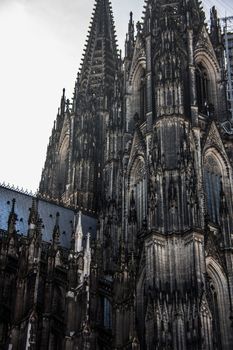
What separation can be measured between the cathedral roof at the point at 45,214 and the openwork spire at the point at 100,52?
11878 mm

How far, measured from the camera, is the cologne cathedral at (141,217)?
2617 centimetres

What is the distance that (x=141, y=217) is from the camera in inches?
1299

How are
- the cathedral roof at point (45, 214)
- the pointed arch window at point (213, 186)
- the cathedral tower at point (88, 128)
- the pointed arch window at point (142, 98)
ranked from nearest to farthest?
the pointed arch window at point (213, 186)
the pointed arch window at point (142, 98)
the cathedral roof at point (45, 214)
the cathedral tower at point (88, 128)

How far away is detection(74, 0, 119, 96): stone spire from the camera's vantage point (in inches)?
1964

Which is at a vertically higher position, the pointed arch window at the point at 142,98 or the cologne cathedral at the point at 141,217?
the pointed arch window at the point at 142,98

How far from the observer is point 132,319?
24.7 metres

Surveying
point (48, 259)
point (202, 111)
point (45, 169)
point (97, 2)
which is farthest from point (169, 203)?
point (97, 2)

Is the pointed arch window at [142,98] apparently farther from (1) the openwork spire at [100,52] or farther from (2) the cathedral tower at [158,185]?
(1) the openwork spire at [100,52]

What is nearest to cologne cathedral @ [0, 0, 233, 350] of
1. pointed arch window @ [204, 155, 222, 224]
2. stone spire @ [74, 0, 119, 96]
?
pointed arch window @ [204, 155, 222, 224]

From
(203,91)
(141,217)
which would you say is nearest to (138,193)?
(141,217)

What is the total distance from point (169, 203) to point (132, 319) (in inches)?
251

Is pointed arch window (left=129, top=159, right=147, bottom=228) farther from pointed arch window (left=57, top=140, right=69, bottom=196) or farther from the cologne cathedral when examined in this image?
pointed arch window (left=57, top=140, right=69, bottom=196)

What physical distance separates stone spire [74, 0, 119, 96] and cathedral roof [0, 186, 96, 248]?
1172 centimetres

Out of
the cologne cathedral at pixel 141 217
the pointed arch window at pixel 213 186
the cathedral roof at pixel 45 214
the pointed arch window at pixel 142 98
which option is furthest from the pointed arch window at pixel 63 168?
the pointed arch window at pixel 213 186
